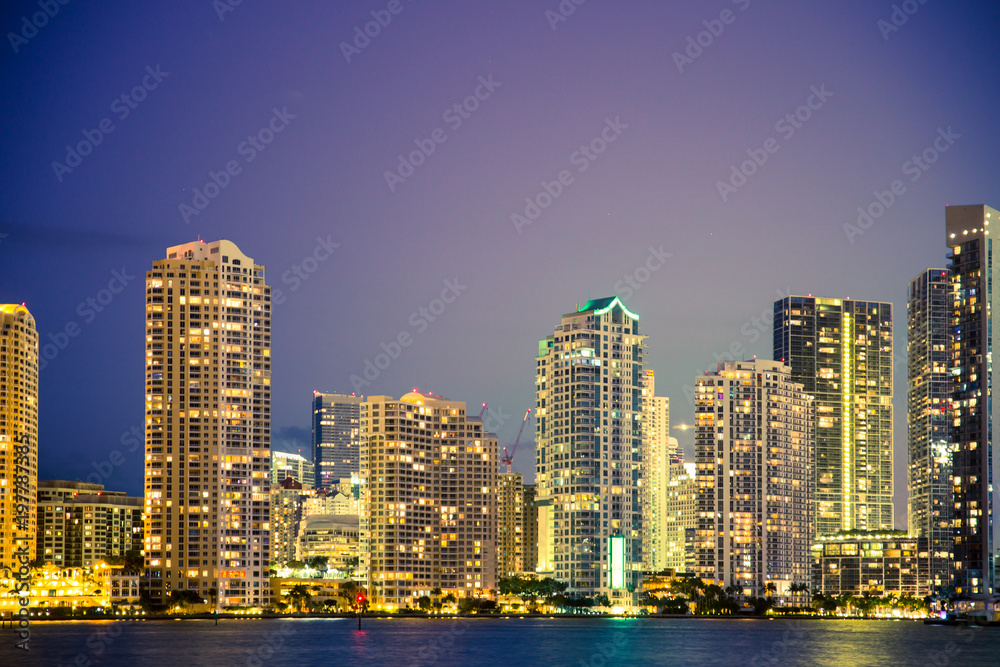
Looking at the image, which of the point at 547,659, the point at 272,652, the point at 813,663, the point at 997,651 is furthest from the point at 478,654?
the point at 997,651

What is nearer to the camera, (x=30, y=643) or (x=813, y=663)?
(x=813, y=663)

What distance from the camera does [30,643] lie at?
7584 inches

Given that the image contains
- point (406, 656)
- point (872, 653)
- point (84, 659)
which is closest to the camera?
point (84, 659)

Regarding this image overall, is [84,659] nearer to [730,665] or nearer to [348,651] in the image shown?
[348,651]

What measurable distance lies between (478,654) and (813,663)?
42.7 m

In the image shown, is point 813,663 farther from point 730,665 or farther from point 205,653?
point 205,653

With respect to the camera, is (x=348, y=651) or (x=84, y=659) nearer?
(x=84, y=659)

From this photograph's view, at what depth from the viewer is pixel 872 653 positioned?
628 ft

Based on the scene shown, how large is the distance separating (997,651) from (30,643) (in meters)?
130

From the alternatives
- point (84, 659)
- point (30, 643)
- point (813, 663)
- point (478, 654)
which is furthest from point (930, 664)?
point (30, 643)

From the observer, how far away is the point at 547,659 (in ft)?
581

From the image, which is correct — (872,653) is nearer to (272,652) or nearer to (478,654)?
(478,654)

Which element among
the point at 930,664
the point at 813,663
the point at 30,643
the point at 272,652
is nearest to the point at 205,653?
the point at 272,652

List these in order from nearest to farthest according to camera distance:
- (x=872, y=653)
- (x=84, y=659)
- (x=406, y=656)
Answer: (x=84, y=659) → (x=406, y=656) → (x=872, y=653)
